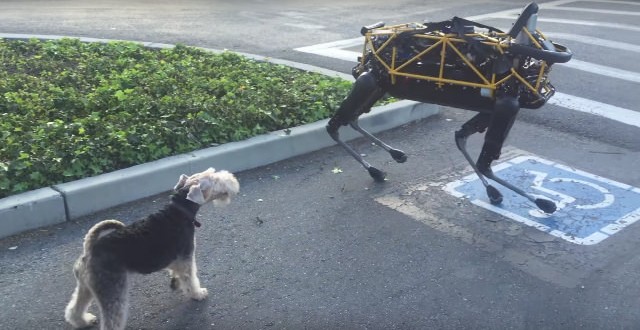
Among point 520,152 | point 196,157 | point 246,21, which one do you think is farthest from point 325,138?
point 246,21

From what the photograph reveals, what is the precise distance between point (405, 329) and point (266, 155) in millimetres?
2720

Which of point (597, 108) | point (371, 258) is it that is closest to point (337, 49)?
point (597, 108)

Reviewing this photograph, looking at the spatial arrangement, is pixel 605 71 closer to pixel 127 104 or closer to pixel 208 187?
pixel 127 104

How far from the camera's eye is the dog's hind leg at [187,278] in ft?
13.1

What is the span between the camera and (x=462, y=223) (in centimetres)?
526

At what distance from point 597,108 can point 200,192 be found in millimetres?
5938

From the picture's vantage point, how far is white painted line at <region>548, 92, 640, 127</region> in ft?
25.9

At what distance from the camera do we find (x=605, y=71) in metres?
10.0

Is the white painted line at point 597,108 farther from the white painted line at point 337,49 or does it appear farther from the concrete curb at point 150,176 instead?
the white painted line at point 337,49

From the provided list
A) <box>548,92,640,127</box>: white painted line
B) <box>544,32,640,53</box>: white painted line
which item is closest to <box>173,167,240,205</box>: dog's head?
<box>548,92,640,127</box>: white painted line

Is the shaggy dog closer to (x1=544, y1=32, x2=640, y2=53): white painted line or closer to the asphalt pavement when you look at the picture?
the asphalt pavement

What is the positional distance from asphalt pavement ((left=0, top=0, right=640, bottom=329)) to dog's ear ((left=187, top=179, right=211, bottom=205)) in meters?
0.69

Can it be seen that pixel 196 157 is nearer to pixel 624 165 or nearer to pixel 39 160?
pixel 39 160

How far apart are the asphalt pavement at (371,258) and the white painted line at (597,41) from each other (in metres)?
5.26
